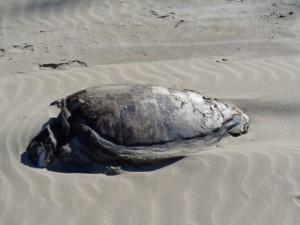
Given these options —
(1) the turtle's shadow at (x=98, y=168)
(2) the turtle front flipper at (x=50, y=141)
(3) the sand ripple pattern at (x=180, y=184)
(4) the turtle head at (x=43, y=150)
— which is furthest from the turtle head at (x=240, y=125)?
(4) the turtle head at (x=43, y=150)

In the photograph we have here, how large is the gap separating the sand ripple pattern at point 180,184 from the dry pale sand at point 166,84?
0.01 m

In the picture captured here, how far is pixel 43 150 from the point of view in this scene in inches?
174

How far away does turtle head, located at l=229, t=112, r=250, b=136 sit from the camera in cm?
490

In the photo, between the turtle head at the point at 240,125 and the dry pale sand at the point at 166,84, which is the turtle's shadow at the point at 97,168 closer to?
the dry pale sand at the point at 166,84

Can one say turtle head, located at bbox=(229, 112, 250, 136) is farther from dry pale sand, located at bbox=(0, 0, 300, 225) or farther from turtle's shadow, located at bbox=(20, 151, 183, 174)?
turtle's shadow, located at bbox=(20, 151, 183, 174)

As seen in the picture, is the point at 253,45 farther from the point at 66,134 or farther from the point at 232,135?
the point at 66,134

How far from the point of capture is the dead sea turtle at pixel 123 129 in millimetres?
4297

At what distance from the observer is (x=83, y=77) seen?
6375 millimetres

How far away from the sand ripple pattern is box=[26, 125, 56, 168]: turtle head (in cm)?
10

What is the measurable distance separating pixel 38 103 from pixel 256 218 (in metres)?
2.86

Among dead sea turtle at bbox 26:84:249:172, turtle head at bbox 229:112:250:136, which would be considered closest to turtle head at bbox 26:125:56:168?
dead sea turtle at bbox 26:84:249:172

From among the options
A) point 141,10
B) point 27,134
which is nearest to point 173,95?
point 27,134

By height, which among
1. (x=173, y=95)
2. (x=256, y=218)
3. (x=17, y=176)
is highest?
(x=173, y=95)

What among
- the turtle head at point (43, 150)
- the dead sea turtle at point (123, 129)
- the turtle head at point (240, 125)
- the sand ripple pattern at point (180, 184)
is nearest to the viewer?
the sand ripple pattern at point (180, 184)
